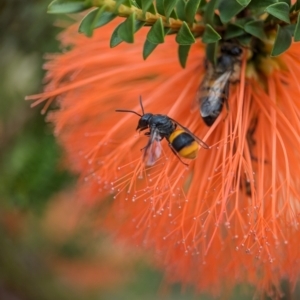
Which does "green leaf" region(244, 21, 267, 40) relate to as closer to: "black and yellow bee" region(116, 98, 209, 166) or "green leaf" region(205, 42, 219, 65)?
"green leaf" region(205, 42, 219, 65)

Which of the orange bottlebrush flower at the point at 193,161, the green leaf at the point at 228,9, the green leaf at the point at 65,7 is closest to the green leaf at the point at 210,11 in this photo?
the green leaf at the point at 228,9

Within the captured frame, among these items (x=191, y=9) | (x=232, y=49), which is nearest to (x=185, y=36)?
(x=191, y=9)

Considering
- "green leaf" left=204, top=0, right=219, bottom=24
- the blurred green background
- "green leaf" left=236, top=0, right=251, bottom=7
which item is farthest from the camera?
the blurred green background

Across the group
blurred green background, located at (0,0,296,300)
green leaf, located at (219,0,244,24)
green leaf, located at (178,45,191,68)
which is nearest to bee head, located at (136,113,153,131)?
green leaf, located at (178,45,191,68)

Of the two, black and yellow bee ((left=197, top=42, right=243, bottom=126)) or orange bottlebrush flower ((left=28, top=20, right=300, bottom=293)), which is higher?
black and yellow bee ((left=197, top=42, right=243, bottom=126))

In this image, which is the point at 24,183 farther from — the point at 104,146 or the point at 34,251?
the point at 34,251

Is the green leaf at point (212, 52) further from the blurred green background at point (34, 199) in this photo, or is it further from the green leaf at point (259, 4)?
the blurred green background at point (34, 199)

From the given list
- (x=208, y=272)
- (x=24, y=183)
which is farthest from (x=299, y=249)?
(x=24, y=183)
